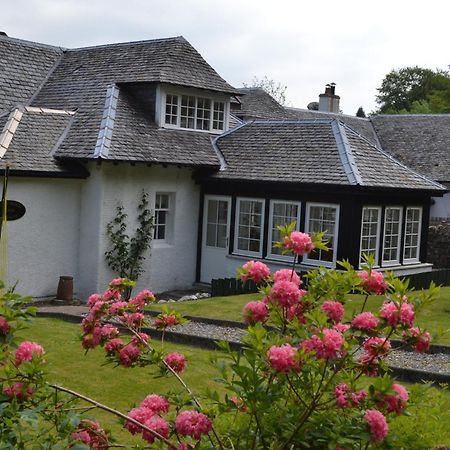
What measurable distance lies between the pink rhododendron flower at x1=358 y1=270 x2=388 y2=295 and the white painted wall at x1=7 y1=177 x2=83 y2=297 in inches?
568

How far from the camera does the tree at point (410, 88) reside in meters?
74.5

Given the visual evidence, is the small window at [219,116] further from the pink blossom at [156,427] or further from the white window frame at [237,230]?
the pink blossom at [156,427]

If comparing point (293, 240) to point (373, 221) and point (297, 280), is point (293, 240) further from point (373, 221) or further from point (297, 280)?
point (373, 221)

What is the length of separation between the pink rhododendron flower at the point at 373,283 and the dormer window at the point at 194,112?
17441 mm

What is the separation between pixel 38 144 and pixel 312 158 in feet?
24.2

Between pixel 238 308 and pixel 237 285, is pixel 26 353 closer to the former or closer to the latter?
pixel 238 308

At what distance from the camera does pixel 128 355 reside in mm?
5445

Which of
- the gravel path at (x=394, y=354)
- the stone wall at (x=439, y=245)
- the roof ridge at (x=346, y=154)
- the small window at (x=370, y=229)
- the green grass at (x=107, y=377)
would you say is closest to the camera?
the green grass at (x=107, y=377)

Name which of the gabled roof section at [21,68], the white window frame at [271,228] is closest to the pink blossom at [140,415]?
the white window frame at [271,228]

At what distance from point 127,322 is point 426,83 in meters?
76.2

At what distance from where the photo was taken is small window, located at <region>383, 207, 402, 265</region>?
2067cm

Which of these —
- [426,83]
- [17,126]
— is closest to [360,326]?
[17,126]

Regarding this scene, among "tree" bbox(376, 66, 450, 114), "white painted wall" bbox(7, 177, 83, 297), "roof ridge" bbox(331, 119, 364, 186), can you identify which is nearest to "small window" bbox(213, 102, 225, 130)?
"roof ridge" bbox(331, 119, 364, 186)

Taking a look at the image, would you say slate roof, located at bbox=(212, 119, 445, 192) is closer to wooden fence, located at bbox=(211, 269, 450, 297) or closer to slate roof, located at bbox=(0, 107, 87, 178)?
wooden fence, located at bbox=(211, 269, 450, 297)
